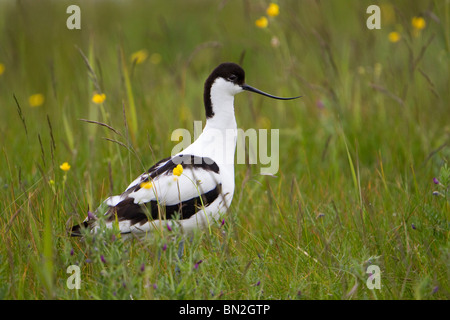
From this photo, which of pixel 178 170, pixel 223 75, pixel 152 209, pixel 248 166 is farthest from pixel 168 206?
pixel 223 75

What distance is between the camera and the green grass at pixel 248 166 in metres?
2.89

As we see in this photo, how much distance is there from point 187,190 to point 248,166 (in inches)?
15.3

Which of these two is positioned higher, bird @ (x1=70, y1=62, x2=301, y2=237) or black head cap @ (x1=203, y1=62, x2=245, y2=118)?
black head cap @ (x1=203, y1=62, x2=245, y2=118)

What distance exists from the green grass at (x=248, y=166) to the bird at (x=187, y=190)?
0.12 meters

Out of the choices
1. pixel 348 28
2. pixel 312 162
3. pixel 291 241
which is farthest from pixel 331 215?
pixel 348 28

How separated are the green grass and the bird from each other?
0.12m

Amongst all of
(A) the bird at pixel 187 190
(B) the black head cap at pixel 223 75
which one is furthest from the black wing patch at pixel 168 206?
(B) the black head cap at pixel 223 75

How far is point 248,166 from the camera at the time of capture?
3504 mm

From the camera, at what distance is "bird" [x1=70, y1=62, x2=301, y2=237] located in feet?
10.9

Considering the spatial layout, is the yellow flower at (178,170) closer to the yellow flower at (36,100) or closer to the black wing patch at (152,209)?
the black wing patch at (152,209)

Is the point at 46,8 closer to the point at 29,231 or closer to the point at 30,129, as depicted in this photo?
the point at 30,129

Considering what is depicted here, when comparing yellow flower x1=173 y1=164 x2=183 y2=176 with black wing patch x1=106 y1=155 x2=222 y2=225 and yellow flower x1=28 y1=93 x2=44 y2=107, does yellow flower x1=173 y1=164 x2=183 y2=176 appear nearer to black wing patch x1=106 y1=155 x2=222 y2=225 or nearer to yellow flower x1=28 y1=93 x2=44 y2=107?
black wing patch x1=106 y1=155 x2=222 y2=225

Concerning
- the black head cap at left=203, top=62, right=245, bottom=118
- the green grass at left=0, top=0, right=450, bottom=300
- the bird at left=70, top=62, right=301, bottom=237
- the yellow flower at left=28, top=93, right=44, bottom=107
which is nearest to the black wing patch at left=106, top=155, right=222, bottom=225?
the bird at left=70, top=62, right=301, bottom=237

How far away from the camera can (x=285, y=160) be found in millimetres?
5102
